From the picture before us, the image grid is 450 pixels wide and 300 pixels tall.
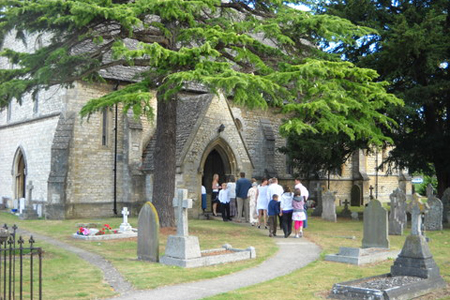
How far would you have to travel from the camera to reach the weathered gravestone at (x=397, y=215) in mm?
16281

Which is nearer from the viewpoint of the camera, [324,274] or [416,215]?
[416,215]

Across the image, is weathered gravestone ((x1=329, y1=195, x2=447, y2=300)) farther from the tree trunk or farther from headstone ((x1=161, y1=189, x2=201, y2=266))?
the tree trunk

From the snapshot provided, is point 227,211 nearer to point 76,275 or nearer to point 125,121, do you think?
point 125,121

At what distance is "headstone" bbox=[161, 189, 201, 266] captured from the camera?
10148mm

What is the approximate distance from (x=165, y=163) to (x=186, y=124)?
6097mm

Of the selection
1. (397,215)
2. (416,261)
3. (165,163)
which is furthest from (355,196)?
(416,261)

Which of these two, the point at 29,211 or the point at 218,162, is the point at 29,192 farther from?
the point at 218,162

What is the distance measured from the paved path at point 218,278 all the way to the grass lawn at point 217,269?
194mm

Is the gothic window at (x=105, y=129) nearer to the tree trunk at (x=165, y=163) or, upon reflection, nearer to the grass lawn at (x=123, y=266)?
the grass lawn at (x=123, y=266)

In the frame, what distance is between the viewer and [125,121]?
76.6 feet

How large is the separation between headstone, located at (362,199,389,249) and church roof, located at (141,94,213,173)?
991 centimetres

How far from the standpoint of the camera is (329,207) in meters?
21.8

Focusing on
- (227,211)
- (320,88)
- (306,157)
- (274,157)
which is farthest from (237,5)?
(274,157)

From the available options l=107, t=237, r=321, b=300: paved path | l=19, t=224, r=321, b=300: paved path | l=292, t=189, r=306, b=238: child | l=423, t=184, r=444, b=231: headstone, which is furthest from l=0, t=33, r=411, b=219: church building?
l=107, t=237, r=321, b=300: paved path
